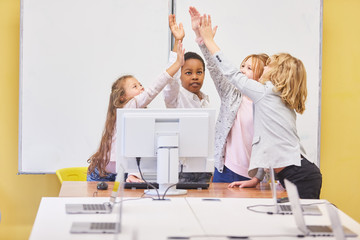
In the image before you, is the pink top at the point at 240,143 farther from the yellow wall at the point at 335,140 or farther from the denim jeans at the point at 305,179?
the yellow wall at the point at 335,140

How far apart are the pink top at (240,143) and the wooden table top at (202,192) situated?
0.62 feet

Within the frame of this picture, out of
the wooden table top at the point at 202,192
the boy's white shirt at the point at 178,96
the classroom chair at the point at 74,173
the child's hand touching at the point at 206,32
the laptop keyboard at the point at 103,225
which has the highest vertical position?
the child's hand touching at the point at 206,32

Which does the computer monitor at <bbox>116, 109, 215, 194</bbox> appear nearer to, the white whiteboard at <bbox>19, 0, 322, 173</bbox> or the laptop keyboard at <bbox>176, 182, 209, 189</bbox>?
the laptop keyboard at <bbox>176, 182, 209, 189</bbox>

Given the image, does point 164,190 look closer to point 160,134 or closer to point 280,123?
point 160,134

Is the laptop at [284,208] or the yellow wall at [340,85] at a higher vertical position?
the yellow wall at [340,85]

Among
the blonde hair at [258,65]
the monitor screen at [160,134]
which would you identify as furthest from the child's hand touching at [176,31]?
the monitor screen at [160,134]

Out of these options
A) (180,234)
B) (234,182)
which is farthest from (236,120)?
(180,234)

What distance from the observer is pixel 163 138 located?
297 centimetres

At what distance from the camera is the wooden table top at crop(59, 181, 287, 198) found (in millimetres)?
3002

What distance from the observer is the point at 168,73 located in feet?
12.0

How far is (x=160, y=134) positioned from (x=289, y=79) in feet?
2.86

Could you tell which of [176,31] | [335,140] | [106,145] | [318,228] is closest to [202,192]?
[106,145]

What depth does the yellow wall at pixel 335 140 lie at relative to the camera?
461cm

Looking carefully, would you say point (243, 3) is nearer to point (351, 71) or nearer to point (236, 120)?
point (351, 71)
